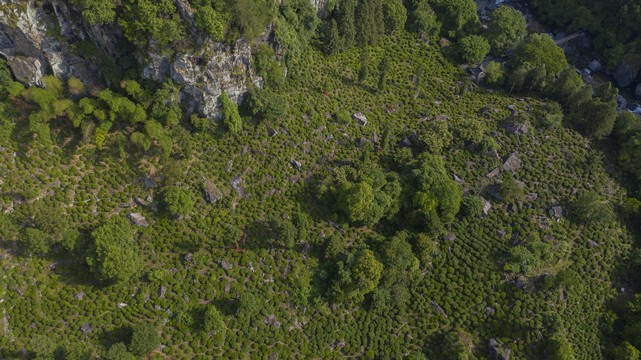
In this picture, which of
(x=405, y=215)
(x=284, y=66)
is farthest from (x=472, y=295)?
(x=284, y=66)

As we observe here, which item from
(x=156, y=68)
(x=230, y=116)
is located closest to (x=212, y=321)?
(x=230, y=116)

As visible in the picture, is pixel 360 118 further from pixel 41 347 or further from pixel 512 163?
pixel 41 347

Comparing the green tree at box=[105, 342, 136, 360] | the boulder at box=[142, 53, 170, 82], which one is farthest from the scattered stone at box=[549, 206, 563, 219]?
the green tree at box=[105, 342, 136, 360]

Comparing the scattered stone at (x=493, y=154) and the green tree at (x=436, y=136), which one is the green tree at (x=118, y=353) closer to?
the green tree at (x=436, y=136)

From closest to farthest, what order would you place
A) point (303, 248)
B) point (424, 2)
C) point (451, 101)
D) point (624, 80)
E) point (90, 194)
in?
point (90, 194) < point (303, 248) < point (451, 101) < point (424, 2) < point (624, 80)

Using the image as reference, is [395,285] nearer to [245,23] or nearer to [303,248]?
[303,248]

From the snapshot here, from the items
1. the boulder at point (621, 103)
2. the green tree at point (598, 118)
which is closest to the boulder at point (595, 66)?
the boulder at point (621, 103)
